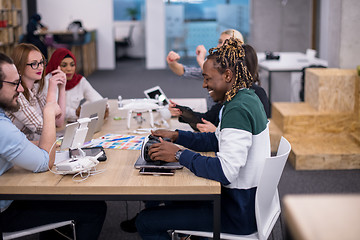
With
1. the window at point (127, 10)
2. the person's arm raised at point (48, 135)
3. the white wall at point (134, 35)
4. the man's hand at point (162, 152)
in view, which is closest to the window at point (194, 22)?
the white wall at point (134, 35)

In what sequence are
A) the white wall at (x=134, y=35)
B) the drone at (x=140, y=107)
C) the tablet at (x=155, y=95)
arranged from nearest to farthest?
the drone at (x=140, y=107) < the tablet at (x=155, y=95) < the white wall at (x=134, y=35)

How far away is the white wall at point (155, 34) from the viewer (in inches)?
456

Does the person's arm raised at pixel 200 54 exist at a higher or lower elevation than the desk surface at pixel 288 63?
higher

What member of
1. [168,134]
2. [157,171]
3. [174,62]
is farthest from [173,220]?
[174,62]

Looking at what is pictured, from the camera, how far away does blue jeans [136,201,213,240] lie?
1986 millimetres

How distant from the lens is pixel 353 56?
5.02 meters

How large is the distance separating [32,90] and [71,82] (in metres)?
0.56

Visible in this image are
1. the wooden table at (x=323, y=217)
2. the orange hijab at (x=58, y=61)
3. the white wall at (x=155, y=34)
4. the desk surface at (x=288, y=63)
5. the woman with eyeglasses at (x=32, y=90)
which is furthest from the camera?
the white wall at (x=155, y=34)

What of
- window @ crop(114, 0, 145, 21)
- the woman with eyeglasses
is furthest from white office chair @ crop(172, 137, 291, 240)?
window @ crop(114, 0, 145, 21)

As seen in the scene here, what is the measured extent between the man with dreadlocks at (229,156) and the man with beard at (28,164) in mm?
308

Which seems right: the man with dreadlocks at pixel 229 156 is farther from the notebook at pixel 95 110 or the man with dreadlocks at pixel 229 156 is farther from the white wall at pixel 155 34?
the white wall at pixel 155 34

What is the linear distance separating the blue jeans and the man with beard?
0.30 metres

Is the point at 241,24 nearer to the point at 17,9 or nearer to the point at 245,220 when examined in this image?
the point at 17,9

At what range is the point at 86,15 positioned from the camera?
11.8 m
